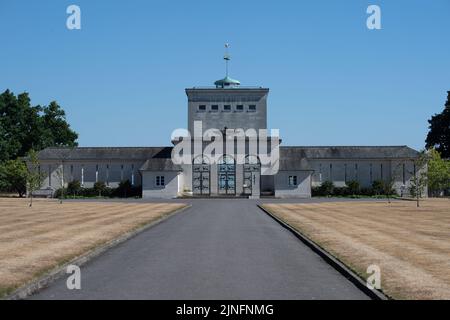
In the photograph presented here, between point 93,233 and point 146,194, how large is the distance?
45.2 m

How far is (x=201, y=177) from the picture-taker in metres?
68.9

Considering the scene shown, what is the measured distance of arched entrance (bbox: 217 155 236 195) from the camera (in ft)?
227

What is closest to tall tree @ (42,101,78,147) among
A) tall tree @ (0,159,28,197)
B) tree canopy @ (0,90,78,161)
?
tree canopy @ (0,90,78,161)

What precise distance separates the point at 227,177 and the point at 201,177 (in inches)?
121

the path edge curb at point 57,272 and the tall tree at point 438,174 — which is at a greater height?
the tall tree at point 438,174

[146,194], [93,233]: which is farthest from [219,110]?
[93,233]

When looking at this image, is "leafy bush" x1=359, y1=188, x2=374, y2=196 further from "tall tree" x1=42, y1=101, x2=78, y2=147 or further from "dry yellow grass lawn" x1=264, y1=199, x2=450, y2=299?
"tall tree" x1=42, y1=101, x2=78, y2=147

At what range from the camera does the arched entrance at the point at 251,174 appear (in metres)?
68.3

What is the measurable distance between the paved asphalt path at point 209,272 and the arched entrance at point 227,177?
157 ft

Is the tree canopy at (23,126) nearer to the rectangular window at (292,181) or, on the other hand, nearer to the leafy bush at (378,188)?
the rectangular window at (292,181)

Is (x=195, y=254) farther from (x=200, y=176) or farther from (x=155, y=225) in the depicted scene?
(x=200, y=176)

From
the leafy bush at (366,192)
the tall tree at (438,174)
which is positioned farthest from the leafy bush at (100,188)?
the tall tree at (438,174)

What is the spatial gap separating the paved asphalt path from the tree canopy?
72.1m

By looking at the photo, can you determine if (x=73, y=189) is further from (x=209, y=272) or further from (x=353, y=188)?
(x=209, y=272)
